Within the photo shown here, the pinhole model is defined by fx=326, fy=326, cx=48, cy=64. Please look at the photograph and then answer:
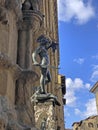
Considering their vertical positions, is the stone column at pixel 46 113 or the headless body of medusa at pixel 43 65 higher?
the headless body of medusa at pixel 43 65

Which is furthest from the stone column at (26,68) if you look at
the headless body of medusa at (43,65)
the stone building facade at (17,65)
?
the headless body of medusa at (43,65)

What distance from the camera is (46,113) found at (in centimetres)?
909

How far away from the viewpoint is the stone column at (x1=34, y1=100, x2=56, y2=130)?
886 centimetres

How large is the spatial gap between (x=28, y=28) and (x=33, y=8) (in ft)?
2.15

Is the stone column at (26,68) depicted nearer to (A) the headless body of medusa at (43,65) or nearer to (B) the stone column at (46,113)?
(A) the headless body of medusa at (43,65)

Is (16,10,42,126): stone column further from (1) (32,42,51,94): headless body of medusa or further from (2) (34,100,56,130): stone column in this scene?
(2) (34,100,56,130): stone column

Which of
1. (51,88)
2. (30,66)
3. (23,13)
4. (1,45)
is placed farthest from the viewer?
(51,88)


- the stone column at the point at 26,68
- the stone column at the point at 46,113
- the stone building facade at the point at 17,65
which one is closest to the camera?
the stone building facade at the point at 17,65

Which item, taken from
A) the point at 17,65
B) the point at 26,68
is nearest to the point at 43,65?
the point at 26,68

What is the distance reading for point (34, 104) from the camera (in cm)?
874

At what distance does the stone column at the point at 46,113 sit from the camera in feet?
29.1

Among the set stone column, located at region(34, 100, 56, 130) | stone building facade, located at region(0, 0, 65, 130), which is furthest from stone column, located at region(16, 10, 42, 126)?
stone column, located at region(34, 100, 56, 130)

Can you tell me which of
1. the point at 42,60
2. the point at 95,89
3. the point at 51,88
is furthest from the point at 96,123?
the point at 42,60

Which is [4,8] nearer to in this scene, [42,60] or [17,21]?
[17,21]
